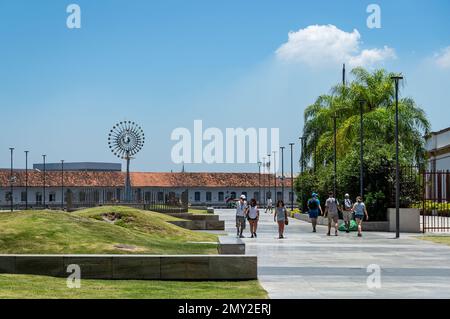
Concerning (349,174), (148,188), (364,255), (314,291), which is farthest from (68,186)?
(314,291)

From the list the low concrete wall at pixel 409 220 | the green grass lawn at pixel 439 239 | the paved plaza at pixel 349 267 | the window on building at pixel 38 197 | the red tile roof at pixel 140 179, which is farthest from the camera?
the red tile roof at pixel 140 179

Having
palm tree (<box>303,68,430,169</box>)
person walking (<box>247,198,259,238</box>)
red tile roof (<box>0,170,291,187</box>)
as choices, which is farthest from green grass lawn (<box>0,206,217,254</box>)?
red tile roof (<box>0,170,291,187</box>)

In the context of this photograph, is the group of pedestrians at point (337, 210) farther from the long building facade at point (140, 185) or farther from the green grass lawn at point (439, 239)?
the long building facade at point (140, 185)

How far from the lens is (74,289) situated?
40.2 feet

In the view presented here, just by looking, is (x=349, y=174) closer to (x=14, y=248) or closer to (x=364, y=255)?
(x=364, y=255)

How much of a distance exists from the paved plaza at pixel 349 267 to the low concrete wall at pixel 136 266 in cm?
70

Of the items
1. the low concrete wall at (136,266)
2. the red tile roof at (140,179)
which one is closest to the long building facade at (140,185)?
the red tile roof at (140,179)

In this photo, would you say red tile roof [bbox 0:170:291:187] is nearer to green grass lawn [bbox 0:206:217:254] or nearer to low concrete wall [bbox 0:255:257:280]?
green grass lawn [bbox 0:206:217:254]

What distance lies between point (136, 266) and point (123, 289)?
1670mm

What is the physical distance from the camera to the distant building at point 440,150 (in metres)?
67.8

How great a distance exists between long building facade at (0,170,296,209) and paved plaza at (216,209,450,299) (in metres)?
83.2

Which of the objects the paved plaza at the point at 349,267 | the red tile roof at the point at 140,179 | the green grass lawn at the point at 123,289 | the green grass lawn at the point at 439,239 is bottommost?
the green grass lawn at the point at 439,239

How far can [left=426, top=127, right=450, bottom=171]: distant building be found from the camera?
6781cm
